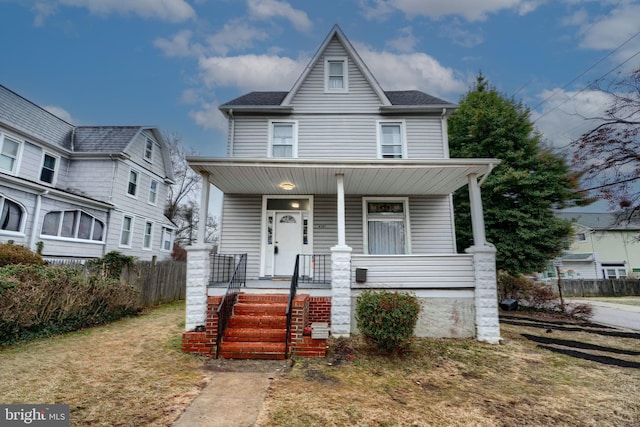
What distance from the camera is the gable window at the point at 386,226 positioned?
875 centimetres

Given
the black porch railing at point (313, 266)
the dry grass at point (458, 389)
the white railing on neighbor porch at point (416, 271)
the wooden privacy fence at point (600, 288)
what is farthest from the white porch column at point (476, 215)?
the wooden privacy fence at point (600, 288)

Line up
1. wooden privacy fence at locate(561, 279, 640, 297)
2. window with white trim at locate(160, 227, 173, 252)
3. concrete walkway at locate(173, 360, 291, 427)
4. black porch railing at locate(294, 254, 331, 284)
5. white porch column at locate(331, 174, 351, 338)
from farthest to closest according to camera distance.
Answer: wooden privacy fence at locate(561, 279, 640, 297) → window with white trim at locate(160, 227, 173, 252) → black porch railing at locate(294, 254, 331, 284) → white porch column at locate(331, 174, 351, 338) → concrete walkway at locate(173, 360, 291, 427)

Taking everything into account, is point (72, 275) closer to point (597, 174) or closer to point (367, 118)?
point (367, 118)

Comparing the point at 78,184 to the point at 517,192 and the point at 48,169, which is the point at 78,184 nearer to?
the point at 48,169

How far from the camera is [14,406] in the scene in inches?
119

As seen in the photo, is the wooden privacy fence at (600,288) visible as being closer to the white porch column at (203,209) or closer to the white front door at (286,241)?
the white front door at (286,241)

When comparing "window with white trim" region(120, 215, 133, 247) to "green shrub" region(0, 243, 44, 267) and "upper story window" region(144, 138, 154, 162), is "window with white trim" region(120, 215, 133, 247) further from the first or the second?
"green shrub" region(0, 243, 44, 267)

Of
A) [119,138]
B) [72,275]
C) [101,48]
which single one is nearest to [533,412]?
[72,275]

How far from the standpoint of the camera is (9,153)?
437 inches

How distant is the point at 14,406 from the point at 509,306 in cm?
1329

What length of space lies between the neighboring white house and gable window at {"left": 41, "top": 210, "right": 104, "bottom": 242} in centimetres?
826

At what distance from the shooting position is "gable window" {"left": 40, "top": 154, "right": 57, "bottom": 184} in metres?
12.5

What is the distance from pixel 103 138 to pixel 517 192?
19707mm

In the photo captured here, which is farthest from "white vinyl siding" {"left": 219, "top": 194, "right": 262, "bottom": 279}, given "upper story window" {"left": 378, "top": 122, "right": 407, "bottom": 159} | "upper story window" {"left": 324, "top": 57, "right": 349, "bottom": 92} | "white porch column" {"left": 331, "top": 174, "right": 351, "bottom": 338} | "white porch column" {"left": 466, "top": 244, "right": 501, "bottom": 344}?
"white porch column" {"left": 466, "top": 244, "right": 501, "bottom": 344}
